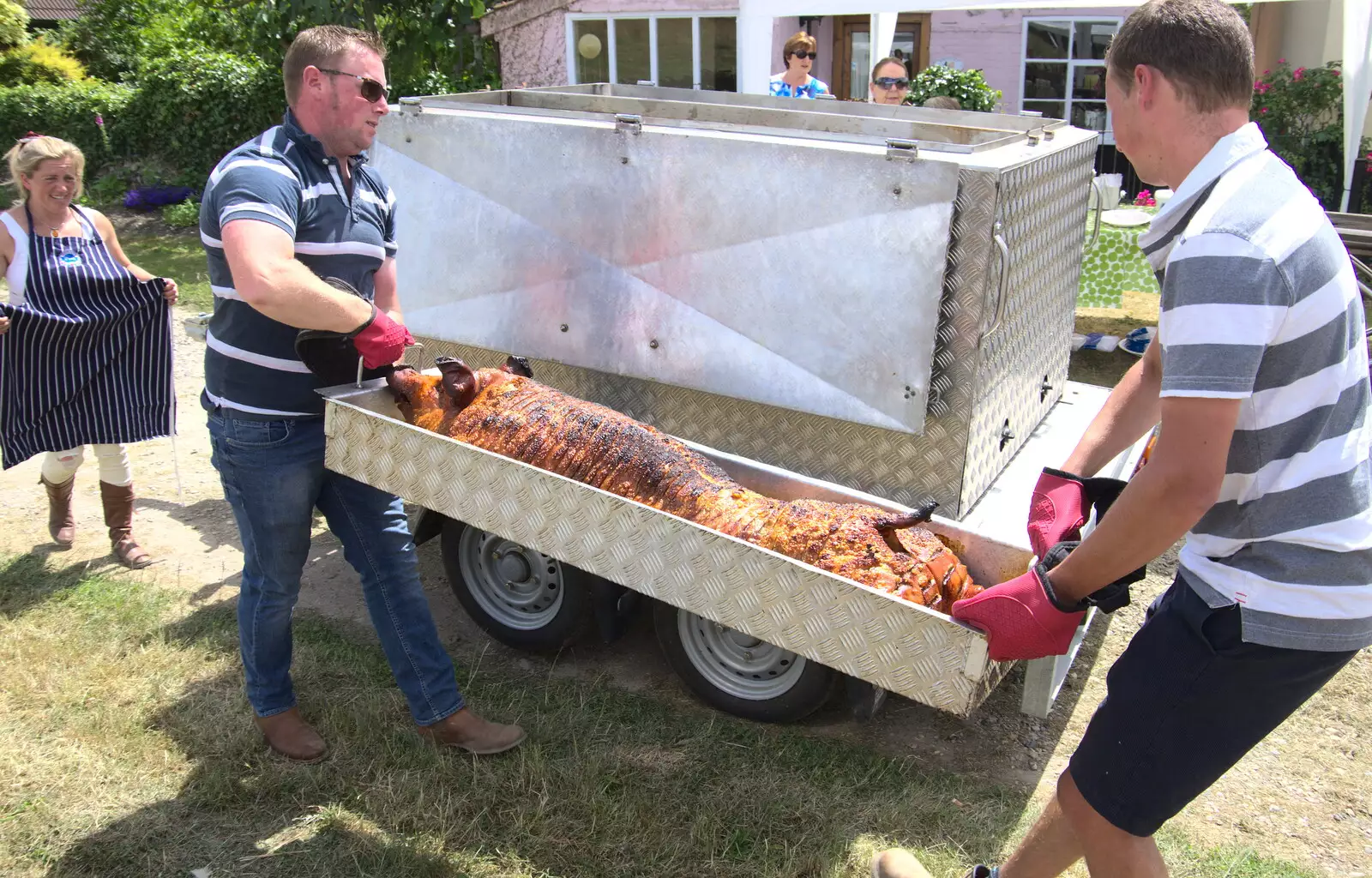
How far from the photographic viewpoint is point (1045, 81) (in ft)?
45.0

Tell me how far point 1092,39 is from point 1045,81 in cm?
73

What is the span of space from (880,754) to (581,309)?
6.96 ft

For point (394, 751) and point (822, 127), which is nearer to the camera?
point (394, 751)

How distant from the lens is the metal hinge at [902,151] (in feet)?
11.5

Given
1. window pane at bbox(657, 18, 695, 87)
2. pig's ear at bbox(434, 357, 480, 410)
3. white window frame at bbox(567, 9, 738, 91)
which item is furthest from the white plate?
window pane at bbox(657, 18, 695, 87)

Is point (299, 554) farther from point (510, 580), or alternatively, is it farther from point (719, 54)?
point (719, 54)

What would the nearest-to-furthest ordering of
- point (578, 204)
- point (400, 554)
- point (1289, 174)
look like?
point (1289, 174) → point (400, 554) → point (578, 204)

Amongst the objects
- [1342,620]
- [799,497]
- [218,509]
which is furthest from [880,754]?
[218,509]

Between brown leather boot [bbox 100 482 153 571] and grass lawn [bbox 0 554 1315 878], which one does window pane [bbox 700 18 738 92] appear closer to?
brown leather boot [bbox 100 482 153 571]

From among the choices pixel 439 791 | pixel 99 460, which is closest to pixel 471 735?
pixel 439 791

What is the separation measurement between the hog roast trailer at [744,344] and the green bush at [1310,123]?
335 inches

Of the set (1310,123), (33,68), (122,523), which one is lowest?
(122,523)

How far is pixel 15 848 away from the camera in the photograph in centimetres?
326

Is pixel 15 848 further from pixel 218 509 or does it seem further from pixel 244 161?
pixel 218 509
